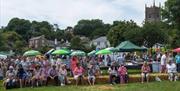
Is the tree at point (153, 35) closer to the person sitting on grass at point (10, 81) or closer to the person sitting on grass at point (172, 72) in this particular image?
the person sitting on grass at point (172, 72)

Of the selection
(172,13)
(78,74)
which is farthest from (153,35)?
(78,74)

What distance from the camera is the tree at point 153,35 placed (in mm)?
71812

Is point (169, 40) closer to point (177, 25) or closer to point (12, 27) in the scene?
point (177, 25)

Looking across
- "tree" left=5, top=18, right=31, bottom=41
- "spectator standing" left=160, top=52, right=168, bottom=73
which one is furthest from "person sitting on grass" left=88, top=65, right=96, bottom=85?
"tree" left=5, top=18, right=31, bottom=41

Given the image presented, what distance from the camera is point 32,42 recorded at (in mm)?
171250

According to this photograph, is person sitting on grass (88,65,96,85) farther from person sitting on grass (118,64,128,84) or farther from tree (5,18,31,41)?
tree (5,18,31,41)

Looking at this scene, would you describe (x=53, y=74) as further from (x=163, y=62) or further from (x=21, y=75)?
(x=163, y=62)

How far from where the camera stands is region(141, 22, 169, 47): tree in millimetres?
71812

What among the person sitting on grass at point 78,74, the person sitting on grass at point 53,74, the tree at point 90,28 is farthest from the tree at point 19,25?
the person sitting on grass at point 53,74

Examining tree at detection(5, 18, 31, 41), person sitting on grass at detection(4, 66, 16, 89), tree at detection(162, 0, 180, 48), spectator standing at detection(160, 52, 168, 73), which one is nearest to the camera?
person sitting on grass at detection(4, 66, 16, 89)

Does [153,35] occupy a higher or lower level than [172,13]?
lower

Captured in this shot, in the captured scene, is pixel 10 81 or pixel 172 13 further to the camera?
pixel 172 13

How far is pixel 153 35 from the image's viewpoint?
72.2m

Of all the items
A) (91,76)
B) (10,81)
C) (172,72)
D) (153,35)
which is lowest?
(10,81)
